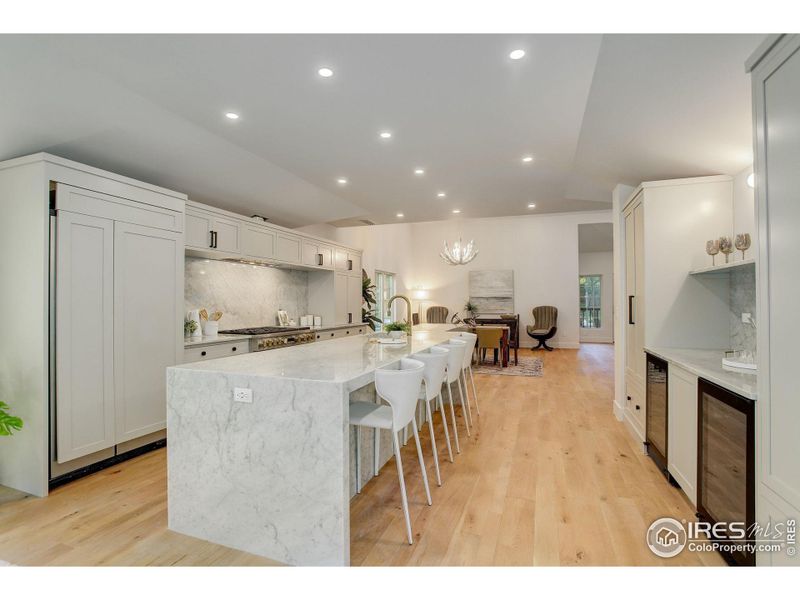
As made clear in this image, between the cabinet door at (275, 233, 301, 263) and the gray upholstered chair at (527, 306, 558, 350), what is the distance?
663 centimetres

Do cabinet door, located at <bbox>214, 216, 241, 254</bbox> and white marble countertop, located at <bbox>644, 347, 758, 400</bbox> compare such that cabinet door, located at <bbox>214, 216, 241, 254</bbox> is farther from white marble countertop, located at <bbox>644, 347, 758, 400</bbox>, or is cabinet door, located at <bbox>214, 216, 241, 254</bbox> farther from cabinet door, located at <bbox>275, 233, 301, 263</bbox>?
white marble countertop, located at <bbox>644, 347, 758, 400</bbox>

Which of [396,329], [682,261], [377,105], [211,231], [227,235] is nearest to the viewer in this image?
[377,105]

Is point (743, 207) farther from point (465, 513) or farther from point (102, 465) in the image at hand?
point (102, 465)

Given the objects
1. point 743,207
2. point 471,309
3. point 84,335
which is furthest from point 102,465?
point 471,309

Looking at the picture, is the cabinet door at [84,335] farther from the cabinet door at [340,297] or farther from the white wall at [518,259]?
the white wall at [518,259]

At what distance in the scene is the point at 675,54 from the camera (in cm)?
180

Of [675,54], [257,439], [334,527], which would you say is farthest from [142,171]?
[675,54]

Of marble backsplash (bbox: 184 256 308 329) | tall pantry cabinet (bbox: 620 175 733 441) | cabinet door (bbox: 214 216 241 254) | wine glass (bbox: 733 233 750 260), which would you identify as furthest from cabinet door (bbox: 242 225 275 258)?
wine glass (bbox: 733 233 750 260)

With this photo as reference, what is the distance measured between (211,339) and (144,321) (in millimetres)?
785

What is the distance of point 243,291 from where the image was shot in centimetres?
500

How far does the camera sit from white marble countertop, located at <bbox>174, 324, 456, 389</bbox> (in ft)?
6.32

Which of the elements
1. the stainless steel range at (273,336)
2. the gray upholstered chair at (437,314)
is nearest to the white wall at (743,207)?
the stainless steel range at (273,336)

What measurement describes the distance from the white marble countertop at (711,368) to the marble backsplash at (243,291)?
444 centimetres

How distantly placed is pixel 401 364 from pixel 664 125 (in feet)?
7.61
